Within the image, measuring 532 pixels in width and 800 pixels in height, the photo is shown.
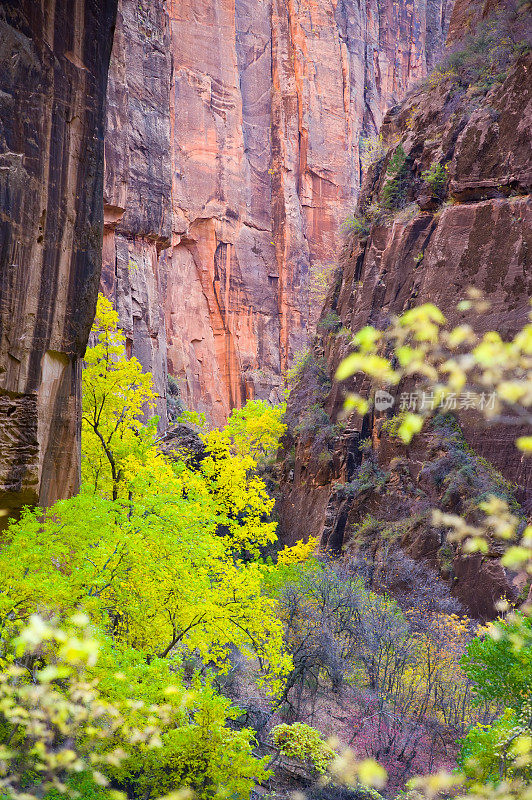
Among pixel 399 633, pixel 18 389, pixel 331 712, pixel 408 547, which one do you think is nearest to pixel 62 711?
pixel 18 389

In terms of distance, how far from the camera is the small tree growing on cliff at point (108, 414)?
722 inches

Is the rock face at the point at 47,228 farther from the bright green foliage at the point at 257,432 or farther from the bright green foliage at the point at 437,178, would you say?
the bright green foliage at the point at 257,432

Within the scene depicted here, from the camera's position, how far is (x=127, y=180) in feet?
119

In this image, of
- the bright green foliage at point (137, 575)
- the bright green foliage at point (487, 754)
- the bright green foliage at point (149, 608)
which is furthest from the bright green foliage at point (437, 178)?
the bright green foliage at point (487, 754)

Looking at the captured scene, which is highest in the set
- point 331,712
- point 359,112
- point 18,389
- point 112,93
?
point 359,112

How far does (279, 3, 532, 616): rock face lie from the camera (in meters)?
24.2

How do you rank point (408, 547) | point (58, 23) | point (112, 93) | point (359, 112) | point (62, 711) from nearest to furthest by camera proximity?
1. point (62, 711)
2. point (58, 23)
3. point (408, 547)
4. point (112, 93)
5. point (359, 112)

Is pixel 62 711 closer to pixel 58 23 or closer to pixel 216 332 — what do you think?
pixel 58 23

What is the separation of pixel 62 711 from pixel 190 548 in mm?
6783

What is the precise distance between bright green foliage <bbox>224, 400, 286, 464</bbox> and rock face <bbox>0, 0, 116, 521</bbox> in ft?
82.3

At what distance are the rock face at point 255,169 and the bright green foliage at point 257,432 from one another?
39.3 feet

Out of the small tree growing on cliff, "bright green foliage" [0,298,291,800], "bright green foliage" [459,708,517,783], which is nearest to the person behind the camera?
"bright green foliage" [0,298,291,800]

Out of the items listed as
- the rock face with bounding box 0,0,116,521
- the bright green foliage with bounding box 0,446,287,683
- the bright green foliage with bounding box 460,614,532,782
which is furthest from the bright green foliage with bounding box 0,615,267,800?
the rock face with bounding box 0,0,116,521

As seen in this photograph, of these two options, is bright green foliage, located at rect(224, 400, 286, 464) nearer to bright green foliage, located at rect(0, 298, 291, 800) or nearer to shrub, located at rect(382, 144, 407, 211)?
shrub, located at rect(382, 144, 407, 211)
